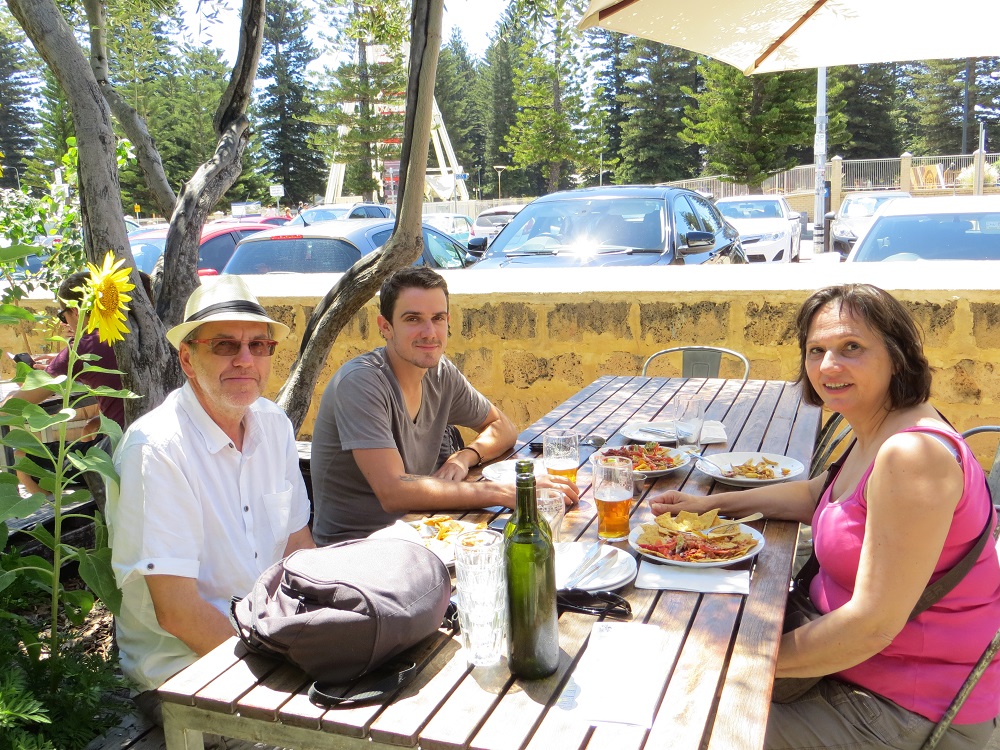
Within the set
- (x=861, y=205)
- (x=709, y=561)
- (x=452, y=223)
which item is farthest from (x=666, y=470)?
(x=861, y=205)

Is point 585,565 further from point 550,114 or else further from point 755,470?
point 550,114

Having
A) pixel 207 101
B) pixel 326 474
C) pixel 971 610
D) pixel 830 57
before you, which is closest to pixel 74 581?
pixel 326 474

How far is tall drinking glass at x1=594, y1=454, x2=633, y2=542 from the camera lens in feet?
7.06

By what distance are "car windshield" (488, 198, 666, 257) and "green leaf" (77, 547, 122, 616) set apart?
16.7 feet

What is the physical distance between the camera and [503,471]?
283 cm

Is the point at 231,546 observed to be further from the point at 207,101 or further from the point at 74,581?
the point at 207,101

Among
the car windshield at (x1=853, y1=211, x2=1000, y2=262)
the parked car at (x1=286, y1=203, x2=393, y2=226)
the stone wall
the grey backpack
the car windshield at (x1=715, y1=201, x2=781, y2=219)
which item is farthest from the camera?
the car windshield at (x1=715, y1=201, x2=781, y2=219)

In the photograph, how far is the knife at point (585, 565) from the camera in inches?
74.3

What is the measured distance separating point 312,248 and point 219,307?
5624 mm

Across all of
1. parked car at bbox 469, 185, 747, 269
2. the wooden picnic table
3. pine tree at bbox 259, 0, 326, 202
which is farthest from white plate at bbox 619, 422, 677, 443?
pine tree at bbox 259, 0, 326, 202

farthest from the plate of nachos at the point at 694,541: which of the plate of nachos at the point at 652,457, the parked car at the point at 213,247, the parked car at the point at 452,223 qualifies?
the parked car at the point at 452,223

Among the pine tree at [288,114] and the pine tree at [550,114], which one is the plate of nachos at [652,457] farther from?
the pine tree at [288,114]

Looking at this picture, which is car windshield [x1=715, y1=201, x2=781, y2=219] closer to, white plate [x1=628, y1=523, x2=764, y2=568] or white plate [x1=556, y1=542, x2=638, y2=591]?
white plate [x1=628, y1=523, x2=764, y2=568]

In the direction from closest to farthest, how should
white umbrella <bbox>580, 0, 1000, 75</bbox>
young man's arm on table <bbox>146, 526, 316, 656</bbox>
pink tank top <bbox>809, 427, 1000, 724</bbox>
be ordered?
1. pink tank top <bbox>809, 427, 1000, 724</bbox>
2. young man's arm on table <bbox>146, 526, 316, 656</bbox>
3. white umbrella <bbox>580, 0, 1000, 75</bbox>
